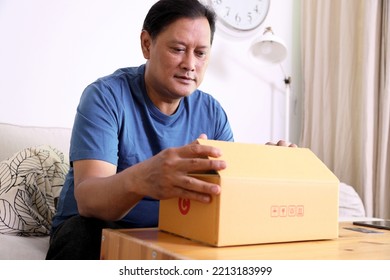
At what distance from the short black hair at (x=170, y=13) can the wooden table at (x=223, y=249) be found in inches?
24.2

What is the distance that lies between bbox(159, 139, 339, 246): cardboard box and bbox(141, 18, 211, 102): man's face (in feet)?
1.43

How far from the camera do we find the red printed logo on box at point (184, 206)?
0.75m

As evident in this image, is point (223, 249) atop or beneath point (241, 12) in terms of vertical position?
beneath

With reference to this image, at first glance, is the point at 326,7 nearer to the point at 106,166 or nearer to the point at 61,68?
the point at 61,68

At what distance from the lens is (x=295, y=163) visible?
808 mm

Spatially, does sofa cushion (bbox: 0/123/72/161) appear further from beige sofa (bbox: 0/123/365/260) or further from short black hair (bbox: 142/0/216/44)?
short black hair (bbox: 142/0/216/44)

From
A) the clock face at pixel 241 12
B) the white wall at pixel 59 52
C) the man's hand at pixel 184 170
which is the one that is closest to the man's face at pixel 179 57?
the man's hand at pixel 184 170

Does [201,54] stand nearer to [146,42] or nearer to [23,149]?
[146,42]

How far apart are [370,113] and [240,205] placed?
1860 millimetres

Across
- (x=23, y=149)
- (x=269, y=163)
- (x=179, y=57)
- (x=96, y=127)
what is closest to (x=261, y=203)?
(x=269, y=163)

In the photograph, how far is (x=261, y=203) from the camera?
72cm

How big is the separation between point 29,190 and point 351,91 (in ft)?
6.06

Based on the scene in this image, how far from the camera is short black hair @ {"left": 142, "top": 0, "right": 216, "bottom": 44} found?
1184 mm
